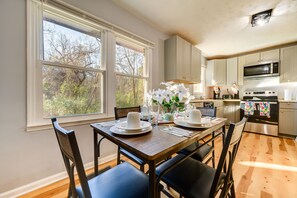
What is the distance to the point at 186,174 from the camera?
3.16 ft

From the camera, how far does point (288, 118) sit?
312 cm

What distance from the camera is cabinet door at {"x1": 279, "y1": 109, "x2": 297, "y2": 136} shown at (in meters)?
3.06

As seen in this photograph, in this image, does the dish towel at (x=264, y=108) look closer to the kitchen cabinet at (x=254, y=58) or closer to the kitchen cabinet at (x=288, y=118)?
the kitchen cabinet at (x=288, y=118)

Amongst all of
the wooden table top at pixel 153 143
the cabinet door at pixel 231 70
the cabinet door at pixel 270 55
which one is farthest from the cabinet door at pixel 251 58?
the wooden table top at pixel 153 143

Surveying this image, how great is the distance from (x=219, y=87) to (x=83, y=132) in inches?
178

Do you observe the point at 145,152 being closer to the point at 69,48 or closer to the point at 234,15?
the point at 69,48

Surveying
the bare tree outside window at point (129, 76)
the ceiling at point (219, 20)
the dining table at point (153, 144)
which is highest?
the ceiling at point (219, 20)

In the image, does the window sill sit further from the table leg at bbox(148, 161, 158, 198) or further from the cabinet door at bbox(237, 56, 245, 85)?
the cabinet door at bbox(237, 56, 245, 85)

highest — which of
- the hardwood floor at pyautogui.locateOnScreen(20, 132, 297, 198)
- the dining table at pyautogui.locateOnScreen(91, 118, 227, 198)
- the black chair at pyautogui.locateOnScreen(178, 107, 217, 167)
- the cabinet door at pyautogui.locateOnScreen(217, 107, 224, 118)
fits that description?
the dining table at pyautogui.locateOnScreen(91, 118, 227, 198)

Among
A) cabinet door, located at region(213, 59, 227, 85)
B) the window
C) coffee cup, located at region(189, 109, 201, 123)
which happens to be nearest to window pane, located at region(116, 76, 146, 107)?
the window

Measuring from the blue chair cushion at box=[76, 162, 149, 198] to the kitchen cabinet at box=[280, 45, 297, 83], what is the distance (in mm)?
4413

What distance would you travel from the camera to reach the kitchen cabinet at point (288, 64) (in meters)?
3.22

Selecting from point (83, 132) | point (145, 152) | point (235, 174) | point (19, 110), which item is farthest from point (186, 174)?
point (19, 110)

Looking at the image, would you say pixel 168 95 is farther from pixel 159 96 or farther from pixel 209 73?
pixel 209 73
